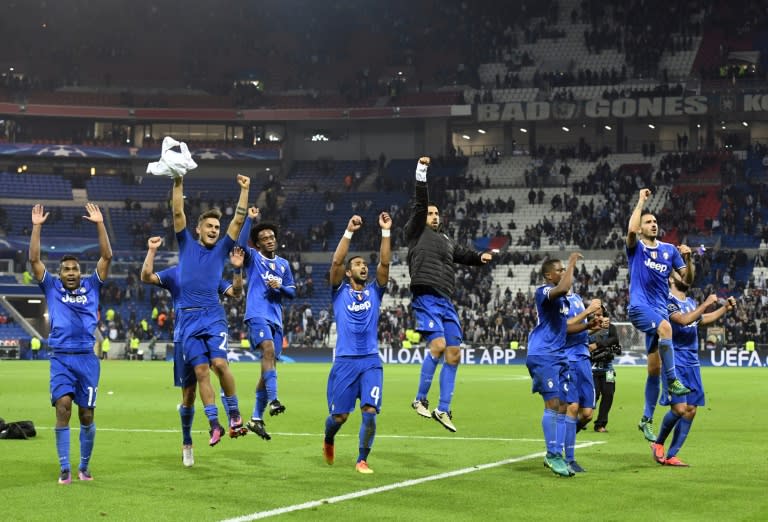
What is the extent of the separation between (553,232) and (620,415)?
44.7m

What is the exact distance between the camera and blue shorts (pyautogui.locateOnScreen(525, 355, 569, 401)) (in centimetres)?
1430

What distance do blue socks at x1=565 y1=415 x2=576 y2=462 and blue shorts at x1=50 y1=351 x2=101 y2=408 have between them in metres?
5.67

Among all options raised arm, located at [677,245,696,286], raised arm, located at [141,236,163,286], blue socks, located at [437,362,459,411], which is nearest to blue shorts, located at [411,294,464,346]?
blue socks, located at [437,362,459,411]

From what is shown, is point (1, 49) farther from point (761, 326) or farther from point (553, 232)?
point (761, 326)

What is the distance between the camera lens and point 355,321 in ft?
47.5

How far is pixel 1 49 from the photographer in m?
87.6

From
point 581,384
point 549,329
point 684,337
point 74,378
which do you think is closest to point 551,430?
point 549,329

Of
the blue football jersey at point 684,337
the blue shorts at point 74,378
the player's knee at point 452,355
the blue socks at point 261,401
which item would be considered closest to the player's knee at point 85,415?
the blue shorts at point 74,378

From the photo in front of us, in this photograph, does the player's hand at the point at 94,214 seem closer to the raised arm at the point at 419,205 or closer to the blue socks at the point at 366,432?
the blue socks at the point at 366,432

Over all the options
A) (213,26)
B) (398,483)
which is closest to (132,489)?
(398,483)

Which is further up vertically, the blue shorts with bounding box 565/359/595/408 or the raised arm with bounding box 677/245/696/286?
the raised arm with bounding box 677/245/696/286

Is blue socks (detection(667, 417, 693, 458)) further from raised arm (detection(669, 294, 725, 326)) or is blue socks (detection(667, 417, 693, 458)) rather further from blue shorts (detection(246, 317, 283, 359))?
blue shorts (detection(246, 317, 283, 359))

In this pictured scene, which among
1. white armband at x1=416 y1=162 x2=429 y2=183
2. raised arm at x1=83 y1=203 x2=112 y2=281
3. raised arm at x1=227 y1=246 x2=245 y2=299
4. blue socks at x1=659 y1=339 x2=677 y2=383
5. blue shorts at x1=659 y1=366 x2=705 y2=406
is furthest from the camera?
raised arm at x1=227 y1=246 x2=245 y2=299

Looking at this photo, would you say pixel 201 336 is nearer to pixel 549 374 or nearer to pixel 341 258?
pixel 341 258
